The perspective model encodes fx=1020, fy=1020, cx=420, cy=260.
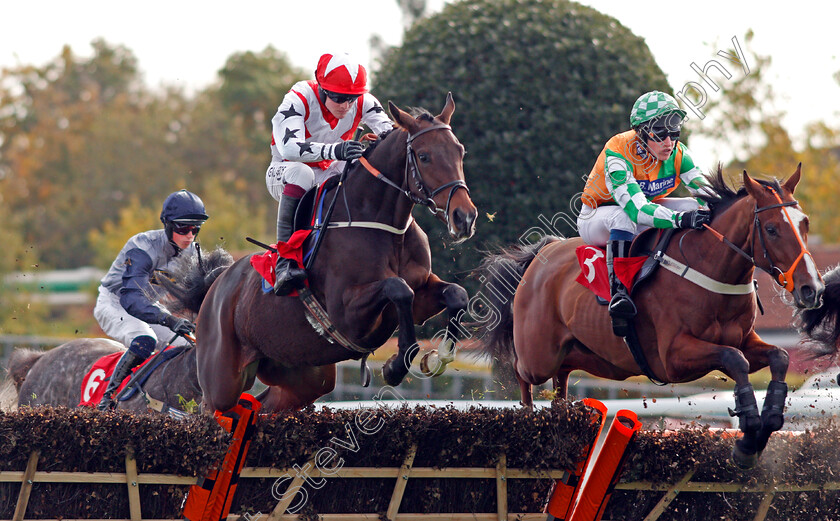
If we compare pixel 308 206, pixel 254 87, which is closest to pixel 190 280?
pixel 308 206

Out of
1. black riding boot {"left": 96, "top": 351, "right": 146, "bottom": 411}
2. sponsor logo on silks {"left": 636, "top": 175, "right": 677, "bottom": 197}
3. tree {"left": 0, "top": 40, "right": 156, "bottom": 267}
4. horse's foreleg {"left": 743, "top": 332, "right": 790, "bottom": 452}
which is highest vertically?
sponsor logo on silks {"left": 636, "top": 175, "right": 677, "bottom": 197}

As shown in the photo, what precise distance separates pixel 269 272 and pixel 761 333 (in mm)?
10839

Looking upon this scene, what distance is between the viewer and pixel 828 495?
218 inches

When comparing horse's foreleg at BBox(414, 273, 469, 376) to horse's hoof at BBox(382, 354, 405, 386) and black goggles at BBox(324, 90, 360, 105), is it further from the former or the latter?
black goggles at BBox(324, 90, 360, 105)

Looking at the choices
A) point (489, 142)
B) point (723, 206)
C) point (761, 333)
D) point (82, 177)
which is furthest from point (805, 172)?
point (82, 177)

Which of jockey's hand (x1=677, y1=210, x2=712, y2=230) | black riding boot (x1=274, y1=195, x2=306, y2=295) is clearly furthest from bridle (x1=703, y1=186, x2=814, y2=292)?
black riding boot (x1=274, y1=195, x2=306, y2=295)

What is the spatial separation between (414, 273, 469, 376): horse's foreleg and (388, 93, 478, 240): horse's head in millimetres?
464

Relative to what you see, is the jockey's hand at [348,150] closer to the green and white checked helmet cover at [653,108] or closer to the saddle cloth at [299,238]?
the saddle cloth at [299,238]

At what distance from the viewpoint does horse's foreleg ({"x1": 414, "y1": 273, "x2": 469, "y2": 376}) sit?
5.20 metres

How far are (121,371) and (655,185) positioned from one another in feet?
12.7

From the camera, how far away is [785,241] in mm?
5113

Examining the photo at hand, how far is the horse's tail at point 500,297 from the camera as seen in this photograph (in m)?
7.28

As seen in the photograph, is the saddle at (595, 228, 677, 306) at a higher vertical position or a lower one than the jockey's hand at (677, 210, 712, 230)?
lower

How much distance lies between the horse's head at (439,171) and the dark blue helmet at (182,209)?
2197mm
